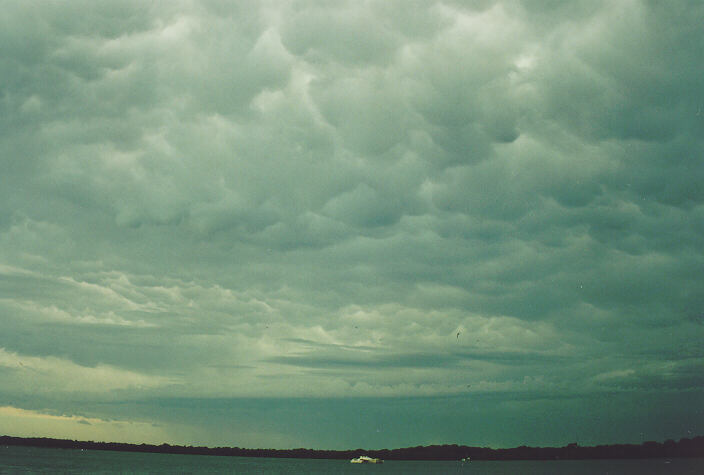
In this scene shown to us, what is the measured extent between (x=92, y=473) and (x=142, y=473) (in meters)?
19.6

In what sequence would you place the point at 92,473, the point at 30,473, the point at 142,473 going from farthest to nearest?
the point at 142,473
the point at 92,473
the point at 30,473

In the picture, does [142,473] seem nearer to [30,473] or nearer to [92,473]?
[92,473]

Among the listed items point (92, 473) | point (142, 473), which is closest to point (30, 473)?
point (92, 473)

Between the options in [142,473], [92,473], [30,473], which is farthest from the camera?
[142,473]

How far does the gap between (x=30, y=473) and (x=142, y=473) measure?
39.8 m

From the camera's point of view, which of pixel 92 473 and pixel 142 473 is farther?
pixel 142 473

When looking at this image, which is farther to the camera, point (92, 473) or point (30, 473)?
point (92, 473)

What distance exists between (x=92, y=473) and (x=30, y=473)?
20248 millimetres

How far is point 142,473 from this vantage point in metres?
194

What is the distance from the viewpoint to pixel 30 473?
160 m
